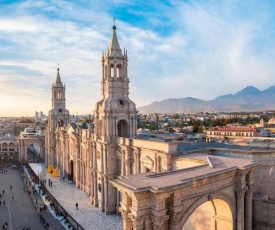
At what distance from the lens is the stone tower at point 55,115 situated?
4853cm

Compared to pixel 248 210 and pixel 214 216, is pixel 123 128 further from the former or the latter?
pixel 248 210

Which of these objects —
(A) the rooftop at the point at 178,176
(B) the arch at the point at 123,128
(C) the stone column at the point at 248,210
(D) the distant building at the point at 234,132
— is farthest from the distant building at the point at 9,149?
(C) the stone column at the point at 248,210

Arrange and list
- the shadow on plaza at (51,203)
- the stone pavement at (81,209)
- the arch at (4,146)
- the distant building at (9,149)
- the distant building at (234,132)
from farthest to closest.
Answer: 1. the arch at (4,146)
2. the distant building at (9,149)
3. the distant building at (234,132)
4. the shadow on plaza at (51,203)
5. the stone pavement at (81,209)

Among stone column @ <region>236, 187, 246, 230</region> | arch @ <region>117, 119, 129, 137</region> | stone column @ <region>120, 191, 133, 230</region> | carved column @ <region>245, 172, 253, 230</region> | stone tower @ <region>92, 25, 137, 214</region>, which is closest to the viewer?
stone column @ <region>120, 191, 133, 230</region>

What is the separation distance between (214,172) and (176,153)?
21.5 feet

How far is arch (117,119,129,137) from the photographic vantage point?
1154 inches

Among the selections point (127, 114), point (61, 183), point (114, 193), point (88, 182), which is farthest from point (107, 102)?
point (61, 183)

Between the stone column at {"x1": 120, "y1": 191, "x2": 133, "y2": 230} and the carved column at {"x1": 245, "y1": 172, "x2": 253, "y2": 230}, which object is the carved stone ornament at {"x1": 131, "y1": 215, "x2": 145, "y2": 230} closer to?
the stone column at {"x1": 120, "y1": 191, "x2": 133, "y2": 230}

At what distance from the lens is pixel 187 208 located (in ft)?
43.8

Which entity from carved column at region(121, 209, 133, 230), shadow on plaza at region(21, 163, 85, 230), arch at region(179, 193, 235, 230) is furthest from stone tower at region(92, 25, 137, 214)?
carved column at region(121, 209, 133, 230)

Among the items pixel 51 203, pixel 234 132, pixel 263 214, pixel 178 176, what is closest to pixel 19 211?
pixel 51 203

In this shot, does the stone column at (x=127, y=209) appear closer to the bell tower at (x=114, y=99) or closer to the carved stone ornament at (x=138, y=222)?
the carved stone ornament at (x=138, y=222)

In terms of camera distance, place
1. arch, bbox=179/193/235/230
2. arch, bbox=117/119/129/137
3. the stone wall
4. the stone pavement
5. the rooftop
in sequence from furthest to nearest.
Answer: arch, bbox=117/119/129/137
the stone pavement
the stone wall
arch, bbox=179/193/235/230
the rooftop

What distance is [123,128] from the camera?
3006 centimetres
